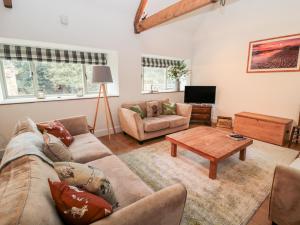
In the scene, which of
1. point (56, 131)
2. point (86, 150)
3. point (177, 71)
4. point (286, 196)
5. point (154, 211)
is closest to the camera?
point (154, 211)

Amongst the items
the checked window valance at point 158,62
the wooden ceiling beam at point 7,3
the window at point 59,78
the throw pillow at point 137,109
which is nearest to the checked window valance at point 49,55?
the window at point 59,78

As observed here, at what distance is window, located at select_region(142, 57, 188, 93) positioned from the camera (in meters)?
4.95

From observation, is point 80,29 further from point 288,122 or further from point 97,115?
point 288,122

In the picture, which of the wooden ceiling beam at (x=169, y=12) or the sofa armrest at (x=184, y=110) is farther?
the sofa armrest at (x=184, y=110)

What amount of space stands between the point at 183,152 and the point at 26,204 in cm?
260

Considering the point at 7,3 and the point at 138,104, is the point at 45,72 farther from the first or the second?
the point at 138,104

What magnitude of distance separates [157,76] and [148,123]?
2.36m


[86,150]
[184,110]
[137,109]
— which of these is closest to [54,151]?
[86,150]

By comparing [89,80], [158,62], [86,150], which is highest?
[158,62]

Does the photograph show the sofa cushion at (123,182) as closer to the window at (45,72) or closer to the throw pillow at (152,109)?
the throw pillow at (152,109)

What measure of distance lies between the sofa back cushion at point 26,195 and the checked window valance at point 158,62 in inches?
162

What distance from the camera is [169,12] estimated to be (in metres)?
3.15

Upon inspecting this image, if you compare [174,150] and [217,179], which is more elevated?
[174,150]

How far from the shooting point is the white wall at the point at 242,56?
351 centimetres
